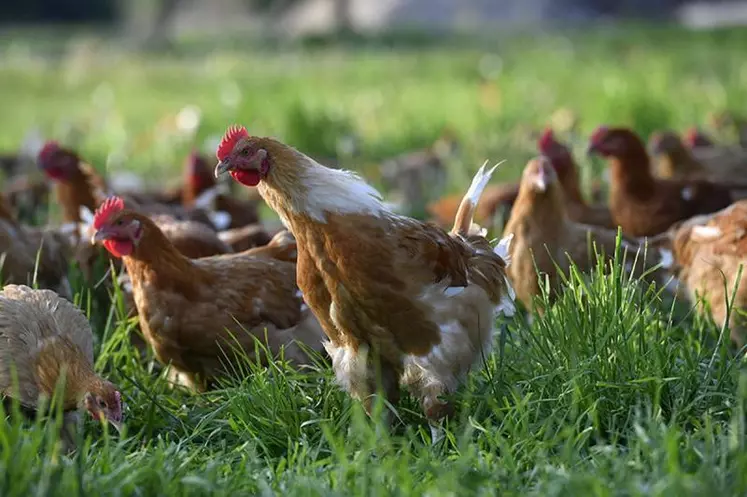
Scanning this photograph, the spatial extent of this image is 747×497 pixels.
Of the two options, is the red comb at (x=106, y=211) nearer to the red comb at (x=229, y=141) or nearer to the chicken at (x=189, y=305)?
the chicken at (x=189, y=305)

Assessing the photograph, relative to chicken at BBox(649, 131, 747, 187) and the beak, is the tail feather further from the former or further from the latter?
chicken at BBox(649, 131, 747, 187)

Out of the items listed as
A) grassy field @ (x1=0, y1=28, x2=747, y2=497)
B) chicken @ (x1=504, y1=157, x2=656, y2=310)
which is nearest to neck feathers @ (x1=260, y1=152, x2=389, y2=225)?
grassy field @ (x1=0, y1=28, x2=747, y2=497)

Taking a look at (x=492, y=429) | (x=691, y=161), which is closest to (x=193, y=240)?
(x=492, y=429)

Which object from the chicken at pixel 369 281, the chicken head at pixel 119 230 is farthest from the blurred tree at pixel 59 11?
the chicken at pixel 369 281

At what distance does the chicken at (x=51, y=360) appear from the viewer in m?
3.90

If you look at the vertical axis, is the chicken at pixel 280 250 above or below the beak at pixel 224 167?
below

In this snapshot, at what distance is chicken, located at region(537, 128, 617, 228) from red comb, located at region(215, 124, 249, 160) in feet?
9.44

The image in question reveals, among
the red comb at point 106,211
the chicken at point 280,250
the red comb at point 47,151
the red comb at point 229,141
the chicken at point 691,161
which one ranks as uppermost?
the red comb at point 229,141

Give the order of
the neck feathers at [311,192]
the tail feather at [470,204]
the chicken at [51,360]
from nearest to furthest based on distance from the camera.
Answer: the neck feathers at [311,192] < the chicken at [51,360] < the tail feather at [470,204]

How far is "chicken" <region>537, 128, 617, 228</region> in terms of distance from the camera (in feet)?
21.8

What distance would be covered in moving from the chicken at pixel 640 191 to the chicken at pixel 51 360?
11.6ft

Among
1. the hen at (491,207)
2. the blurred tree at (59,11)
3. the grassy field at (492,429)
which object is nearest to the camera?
the grassy field at (492,429)

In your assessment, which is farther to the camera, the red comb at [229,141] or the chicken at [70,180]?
the chicken at [70,180]

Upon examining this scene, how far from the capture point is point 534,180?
563 centimetres
